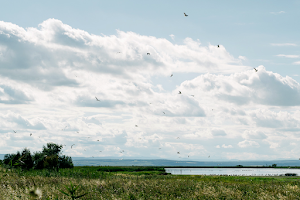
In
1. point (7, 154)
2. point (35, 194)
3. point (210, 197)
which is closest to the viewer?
point (35, 194)

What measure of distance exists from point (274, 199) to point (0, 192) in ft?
45.5

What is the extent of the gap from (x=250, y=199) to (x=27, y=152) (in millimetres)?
38140

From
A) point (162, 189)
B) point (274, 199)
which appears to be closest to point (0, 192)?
point (162, 189)

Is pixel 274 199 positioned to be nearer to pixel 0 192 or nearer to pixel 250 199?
pixel 250 199

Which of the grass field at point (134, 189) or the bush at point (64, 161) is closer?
the grass field at point (134, 189)

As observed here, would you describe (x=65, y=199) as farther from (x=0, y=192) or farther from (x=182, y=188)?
(x=182, y=188)

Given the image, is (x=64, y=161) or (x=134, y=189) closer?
(x=134, y=189)

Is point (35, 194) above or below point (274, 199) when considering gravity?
above

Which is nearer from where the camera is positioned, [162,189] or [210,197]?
[210,197]

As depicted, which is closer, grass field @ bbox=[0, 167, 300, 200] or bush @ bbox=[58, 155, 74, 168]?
grass field @ bbox=[0, 167, 300, 200]

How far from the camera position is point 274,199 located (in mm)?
14789

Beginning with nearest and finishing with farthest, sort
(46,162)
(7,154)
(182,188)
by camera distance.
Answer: (182,188) < (46,162) < (7,154)

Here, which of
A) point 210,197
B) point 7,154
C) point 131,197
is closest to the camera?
point 131,197

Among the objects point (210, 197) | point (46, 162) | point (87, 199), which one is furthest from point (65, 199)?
point (46, 162)
